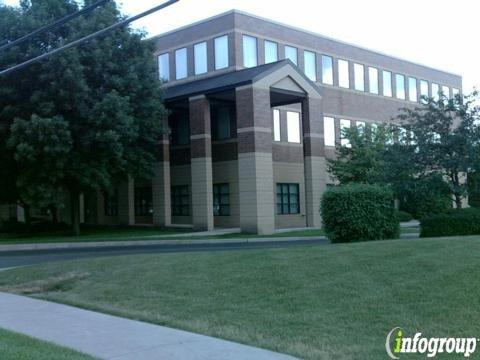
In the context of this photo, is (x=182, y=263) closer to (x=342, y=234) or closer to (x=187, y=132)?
(x=342, y=234)

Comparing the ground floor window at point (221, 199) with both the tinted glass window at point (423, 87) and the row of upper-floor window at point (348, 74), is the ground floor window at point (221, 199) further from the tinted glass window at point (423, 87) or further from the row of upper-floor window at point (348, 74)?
the tinted glass window at point (423, 87)

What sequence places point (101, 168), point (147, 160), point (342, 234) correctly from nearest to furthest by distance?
1. point (342, 234)
2. point (101, 168)
3. point (147, 160)

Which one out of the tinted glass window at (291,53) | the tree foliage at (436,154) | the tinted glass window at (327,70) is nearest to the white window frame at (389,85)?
the tinted glass window at (327,70)

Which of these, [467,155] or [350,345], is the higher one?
[467,155]

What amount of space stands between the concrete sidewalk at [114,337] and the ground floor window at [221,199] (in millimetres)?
25854

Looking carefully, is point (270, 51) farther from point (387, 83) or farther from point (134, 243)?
point (134, 243)

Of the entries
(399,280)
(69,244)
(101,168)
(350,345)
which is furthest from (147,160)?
(350,345)

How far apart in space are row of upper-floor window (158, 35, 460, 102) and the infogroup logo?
90.5 ft

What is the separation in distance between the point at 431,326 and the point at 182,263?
6.91 m

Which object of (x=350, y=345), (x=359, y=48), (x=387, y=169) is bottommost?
(x=350, y=345)

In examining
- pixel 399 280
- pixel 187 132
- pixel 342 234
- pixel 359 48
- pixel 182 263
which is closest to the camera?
pixel 399 280

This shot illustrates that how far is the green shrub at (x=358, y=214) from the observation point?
17.0m

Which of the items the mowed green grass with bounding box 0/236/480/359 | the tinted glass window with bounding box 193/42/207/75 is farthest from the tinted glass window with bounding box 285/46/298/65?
the mowed green grass with bounding box 0/236/480/359

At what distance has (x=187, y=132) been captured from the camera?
37938mm
